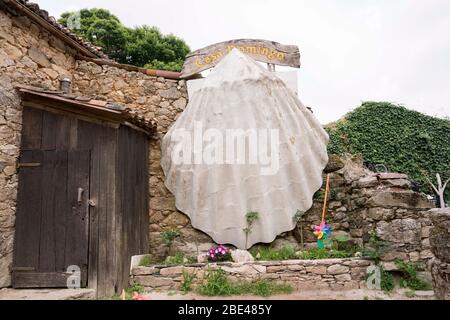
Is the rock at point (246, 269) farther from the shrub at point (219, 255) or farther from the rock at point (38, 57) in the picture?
the rock at point (38, 57)

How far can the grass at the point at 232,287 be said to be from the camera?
3.24 m

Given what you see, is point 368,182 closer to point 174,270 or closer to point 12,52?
point 174,270

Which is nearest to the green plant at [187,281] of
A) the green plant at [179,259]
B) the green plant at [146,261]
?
the green plant at [179,259]

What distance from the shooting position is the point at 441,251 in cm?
203

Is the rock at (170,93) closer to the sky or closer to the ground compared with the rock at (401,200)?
closer to the sky

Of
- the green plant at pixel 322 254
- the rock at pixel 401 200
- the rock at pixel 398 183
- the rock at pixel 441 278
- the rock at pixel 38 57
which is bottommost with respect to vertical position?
the green plant at pixel 322 254

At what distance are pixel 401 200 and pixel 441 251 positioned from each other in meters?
1.62

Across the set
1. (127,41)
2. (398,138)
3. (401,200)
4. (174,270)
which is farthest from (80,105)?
(127,41)

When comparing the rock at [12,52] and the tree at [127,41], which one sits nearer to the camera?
the rock at [12,52]

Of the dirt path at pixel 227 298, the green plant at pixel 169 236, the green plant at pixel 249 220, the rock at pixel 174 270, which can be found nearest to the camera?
the dirt path at pixel 227 298

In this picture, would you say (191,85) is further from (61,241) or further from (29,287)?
(29,287)

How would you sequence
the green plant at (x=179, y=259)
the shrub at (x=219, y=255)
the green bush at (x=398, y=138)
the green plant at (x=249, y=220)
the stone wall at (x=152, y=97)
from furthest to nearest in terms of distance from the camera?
the green bush at (x=398, y=138)
the stone wall at (x=152, y=97)
the green plant at (x=249, y=220)
the green plant at (x=179, y=259)
the shrub at (x=219, y=255)

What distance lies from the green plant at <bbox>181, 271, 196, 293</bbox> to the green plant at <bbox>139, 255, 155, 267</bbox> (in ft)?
1.70

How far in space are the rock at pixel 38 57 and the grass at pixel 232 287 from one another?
3.00 m
